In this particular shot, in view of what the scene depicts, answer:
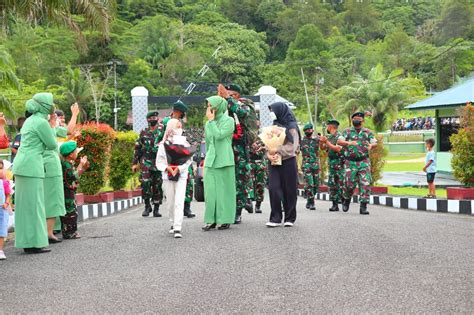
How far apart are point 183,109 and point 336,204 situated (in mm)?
5641

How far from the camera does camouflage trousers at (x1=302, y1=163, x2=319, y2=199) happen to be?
15.6 m

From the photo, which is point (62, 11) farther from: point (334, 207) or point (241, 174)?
point (241, 174)

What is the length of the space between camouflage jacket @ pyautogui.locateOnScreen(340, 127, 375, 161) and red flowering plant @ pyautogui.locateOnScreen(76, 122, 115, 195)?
550 centimetres

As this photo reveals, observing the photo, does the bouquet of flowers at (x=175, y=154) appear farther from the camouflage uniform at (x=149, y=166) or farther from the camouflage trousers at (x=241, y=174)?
the camouflage uniform at (x=149, y=166)

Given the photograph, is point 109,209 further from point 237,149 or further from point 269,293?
point 269,293

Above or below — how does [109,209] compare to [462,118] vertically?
below

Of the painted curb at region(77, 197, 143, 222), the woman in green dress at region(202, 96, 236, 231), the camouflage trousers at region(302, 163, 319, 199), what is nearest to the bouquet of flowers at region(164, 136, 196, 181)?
the woman in green dress at region(202, 96, 236, 231)

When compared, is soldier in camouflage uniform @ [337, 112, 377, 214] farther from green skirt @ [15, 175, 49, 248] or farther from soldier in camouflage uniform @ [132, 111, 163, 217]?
green skirt @ [15, 175, 49, 248]

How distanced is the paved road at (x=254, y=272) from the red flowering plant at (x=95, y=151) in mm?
6375

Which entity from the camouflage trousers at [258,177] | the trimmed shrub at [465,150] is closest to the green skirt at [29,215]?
the camouflage trousers at [258,177]

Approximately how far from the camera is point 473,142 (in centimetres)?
1557

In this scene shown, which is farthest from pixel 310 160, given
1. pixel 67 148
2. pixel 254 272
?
pixel 254 272

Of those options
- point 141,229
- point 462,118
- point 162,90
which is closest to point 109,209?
point 141,229

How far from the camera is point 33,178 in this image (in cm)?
883
